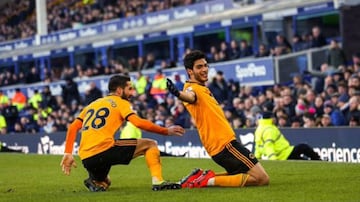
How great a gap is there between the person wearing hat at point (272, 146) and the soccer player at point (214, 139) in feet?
20.0

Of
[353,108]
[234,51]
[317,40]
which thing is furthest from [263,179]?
[234,51]

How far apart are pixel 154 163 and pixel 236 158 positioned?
1.03m

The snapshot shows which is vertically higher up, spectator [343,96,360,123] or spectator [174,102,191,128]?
spectator [343,96,360,123]

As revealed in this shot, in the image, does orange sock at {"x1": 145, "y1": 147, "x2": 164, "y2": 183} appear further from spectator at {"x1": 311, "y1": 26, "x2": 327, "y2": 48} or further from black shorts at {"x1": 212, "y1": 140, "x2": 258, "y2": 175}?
spectator at {"x1": 311, "y1": 26, "x2": 327, "y2": 48}

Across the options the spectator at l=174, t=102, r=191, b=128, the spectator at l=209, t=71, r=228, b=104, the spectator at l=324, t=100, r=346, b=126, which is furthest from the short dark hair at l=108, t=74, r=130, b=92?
the spectator at l=209, t=71, r=228, b=104

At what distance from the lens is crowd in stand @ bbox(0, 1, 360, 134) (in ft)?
72.6

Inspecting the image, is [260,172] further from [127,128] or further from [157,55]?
[157,55]

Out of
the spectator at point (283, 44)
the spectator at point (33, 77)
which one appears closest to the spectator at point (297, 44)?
the spectator at point (283, 44)

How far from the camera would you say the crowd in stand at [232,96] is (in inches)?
872

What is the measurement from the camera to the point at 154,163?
1158 centimetres

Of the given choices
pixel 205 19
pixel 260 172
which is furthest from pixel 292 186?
pixel 205 19

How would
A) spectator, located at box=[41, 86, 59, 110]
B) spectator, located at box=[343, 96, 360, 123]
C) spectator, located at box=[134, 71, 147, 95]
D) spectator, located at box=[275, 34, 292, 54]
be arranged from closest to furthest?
spectator, located at box=[343, 96, 360, 123] → spectator, located at box=[275, 34, 292, 54] → spectator, located at box=[134, 71, 147, 95] → spectator, located at box=[41, 86, 59, 110]

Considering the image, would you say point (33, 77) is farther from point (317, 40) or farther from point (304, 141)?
point (304, 141)

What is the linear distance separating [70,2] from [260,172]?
36.7 m
